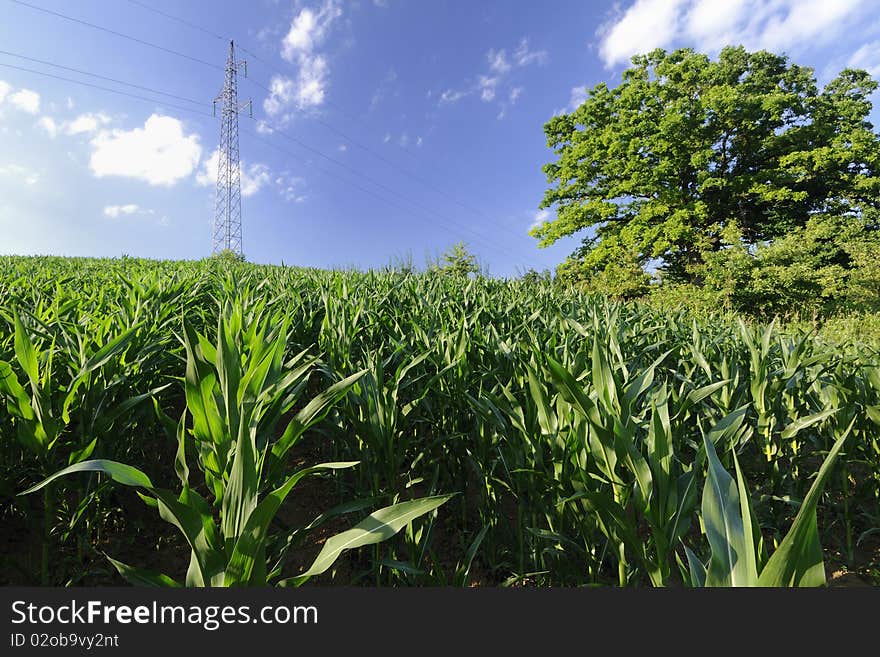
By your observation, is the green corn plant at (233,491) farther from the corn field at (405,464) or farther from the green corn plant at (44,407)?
the green corn plant at (44,407)

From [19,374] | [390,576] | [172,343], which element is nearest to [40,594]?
[390,576]

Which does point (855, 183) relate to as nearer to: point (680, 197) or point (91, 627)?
point (680, 197)

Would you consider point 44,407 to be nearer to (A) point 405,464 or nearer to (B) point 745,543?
(A) point 405,464

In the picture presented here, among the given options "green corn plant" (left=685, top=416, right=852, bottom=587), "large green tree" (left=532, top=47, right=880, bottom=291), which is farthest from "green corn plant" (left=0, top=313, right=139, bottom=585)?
"large green tree" (left=532, top=47, right=880, bottom=291)

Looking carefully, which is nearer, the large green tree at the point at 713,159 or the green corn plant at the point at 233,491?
the green corn plant at the point at 233,491

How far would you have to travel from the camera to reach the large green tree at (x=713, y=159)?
50.4ft

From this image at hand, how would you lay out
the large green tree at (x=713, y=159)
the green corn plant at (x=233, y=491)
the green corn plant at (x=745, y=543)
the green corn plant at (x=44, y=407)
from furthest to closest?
the large green tree at (x=713, y=159) < the green corn plant at (x=44, y=407) < the green corn plant at (x=233, y=491) < the green corn plant at (x=745, y=543)

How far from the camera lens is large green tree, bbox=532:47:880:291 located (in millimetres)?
15367

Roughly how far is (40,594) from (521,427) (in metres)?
1.29

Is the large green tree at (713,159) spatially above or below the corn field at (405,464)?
above

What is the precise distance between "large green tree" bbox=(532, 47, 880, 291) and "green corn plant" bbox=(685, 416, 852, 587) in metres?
16.8

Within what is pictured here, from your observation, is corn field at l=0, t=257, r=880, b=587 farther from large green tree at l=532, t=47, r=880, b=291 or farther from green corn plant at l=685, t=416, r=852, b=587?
large green tree at l=532, t=47, r=880, b=291

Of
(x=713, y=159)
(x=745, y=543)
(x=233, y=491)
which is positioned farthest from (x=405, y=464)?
(x=713, y=159)

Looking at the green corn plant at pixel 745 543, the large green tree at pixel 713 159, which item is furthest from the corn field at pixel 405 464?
the large green tree at pixel 713 159
